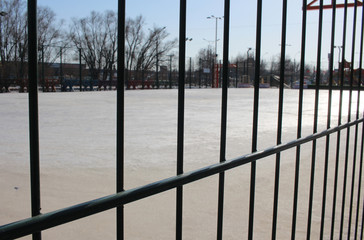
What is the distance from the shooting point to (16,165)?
4.28 m

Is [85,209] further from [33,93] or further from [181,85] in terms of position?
[181,85]

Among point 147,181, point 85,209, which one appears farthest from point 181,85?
point 147,181

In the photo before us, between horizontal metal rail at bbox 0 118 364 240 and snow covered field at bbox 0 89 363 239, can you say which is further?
snow covered field at bbox 0 89 363 239

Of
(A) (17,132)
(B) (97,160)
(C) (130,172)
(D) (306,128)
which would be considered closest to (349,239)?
(C) (130,172)

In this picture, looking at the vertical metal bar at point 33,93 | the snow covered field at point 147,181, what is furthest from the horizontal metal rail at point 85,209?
the snow covered field at point 147,181

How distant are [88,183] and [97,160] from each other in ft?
3.21

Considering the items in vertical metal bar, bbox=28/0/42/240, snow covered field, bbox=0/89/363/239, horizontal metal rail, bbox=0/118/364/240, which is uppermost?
vertical metal bar, bbox=28/0/42/240

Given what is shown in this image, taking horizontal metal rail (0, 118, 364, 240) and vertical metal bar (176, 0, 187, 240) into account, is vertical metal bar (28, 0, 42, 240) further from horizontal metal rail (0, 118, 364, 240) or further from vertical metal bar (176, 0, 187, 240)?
vertical metal bar (176, 0, 187, 240)

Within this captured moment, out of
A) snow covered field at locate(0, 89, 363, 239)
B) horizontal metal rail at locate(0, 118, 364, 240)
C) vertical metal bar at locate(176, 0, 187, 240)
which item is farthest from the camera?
snow covered field at locate(0, 89, 363, 239)

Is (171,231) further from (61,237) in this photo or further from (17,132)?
(17,132)

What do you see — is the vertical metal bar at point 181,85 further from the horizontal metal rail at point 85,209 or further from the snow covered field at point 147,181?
the snow covered field at point 147,181

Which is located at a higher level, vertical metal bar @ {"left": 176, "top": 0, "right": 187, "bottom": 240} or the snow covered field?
vertical metal bar @ {"left": 176, "top": 0, "right": 187, "bottom": 240}

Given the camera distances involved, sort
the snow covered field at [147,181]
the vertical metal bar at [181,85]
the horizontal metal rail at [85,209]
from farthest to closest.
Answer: the snow covered field at [147,181], the vertical metal bar at [181,85], the horizontal metal rail at [85,209]

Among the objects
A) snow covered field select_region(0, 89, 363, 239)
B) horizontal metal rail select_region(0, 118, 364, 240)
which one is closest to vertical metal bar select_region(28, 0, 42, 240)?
horizontal metal rail select_region(0, 118, 364, 240)
